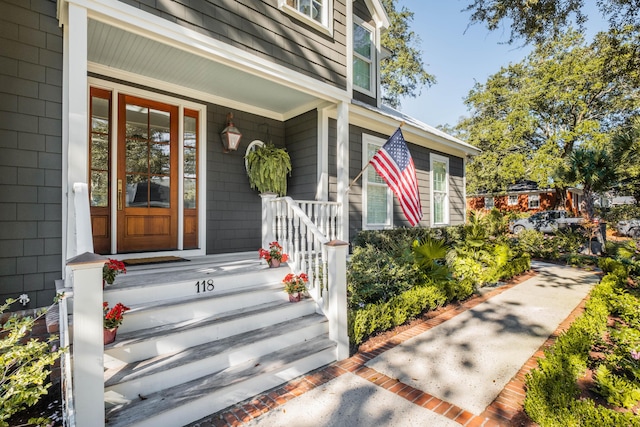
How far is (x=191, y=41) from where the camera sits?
3.47 meters

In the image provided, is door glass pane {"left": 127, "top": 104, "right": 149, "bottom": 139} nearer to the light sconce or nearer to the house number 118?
the light sconce

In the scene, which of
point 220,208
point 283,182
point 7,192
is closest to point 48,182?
point 7,192

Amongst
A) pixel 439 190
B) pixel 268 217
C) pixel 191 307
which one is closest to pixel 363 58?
pixel 439 190

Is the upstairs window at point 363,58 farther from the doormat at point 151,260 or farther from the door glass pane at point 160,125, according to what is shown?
the doormat at point 151,260

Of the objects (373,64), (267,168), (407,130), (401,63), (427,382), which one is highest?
(401,63)

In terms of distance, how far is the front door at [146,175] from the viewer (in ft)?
14.4

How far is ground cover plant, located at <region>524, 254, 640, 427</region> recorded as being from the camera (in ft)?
6.63

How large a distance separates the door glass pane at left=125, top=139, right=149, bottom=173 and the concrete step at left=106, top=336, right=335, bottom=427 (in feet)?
10.9

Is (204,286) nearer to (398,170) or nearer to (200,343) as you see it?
(200,343)

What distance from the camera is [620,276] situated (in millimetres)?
5734

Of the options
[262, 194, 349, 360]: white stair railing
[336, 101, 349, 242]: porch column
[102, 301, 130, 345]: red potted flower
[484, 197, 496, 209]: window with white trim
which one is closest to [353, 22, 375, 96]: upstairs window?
[336, 101, 349, 242]: porch column

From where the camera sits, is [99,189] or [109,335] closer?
[109,335]

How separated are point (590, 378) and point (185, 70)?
562 cm

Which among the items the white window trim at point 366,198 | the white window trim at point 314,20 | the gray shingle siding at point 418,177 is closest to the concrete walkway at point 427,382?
the white window trim at point 366,198
